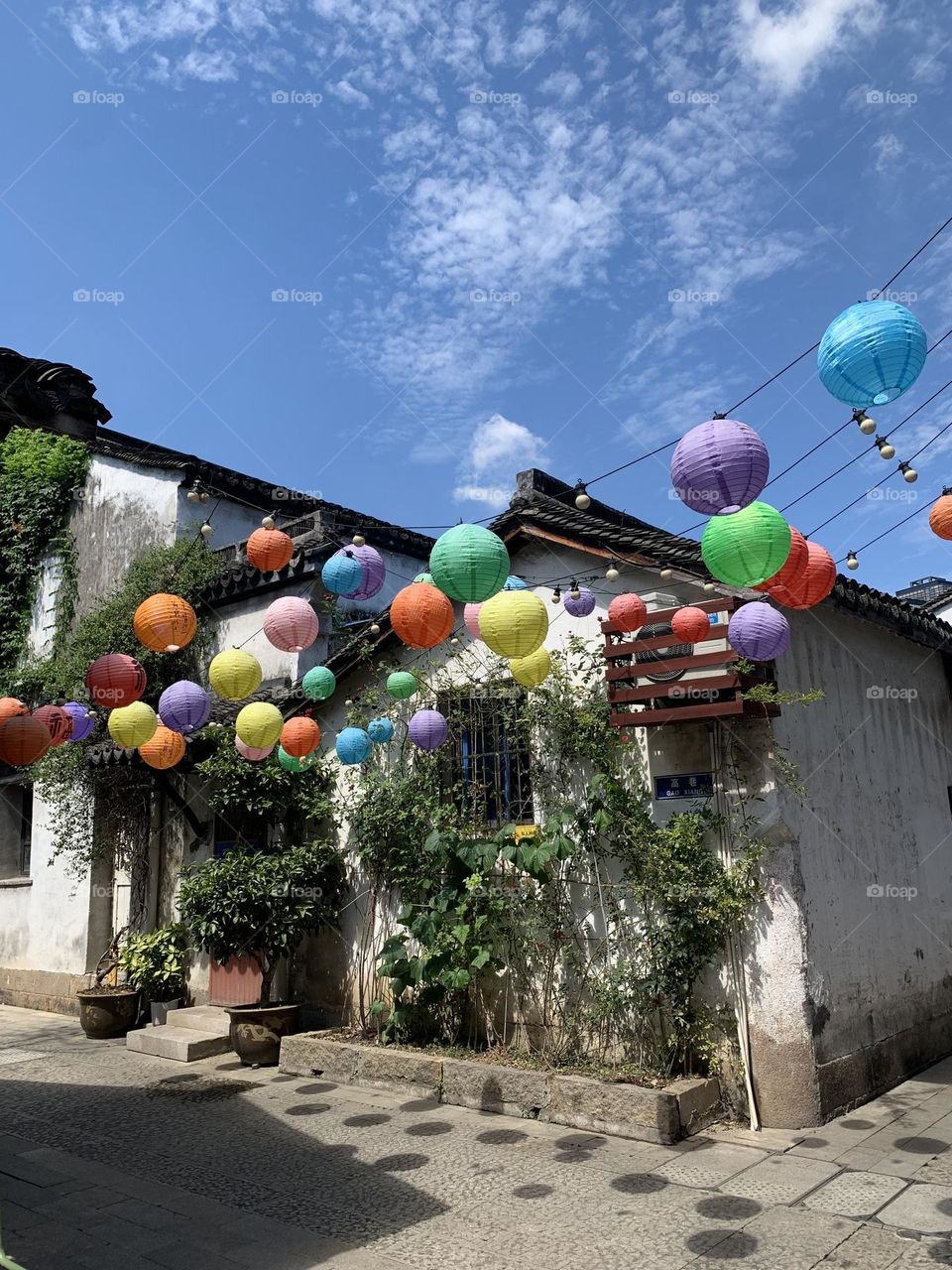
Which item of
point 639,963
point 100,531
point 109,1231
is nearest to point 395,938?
point 639,963

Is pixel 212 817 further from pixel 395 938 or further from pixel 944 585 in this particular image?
pixel 944 585

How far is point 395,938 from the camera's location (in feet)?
25.9

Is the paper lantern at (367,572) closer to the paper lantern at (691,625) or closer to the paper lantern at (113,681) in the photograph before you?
the paper lantern at (113,681)

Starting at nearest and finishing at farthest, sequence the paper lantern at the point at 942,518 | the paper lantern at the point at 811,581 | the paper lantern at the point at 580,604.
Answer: the paper lantern at the point at 942,518 → the paper lantern at the point at 811,581 → the paper lantern at the point at 580,604

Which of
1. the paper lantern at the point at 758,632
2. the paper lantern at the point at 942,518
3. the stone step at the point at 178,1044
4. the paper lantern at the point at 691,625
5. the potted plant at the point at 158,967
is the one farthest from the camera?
the potted plant at the point at 158,967

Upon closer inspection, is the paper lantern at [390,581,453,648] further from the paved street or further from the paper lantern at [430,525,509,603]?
the paved street

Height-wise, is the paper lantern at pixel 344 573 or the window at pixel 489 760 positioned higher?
the paper lantern at pixel 344 573

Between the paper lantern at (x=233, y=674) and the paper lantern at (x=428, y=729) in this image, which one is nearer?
the paper lantern at (x=233, y=674)

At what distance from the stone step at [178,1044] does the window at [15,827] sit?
4870 mm

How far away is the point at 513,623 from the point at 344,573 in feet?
5.61

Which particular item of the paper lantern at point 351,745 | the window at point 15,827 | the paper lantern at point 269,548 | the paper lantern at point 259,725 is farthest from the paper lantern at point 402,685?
the window at point 15,827

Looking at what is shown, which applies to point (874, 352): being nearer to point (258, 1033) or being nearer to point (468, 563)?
point (468, 563)

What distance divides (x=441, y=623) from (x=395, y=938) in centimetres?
326

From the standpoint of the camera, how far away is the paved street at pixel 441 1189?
4.38 metres
